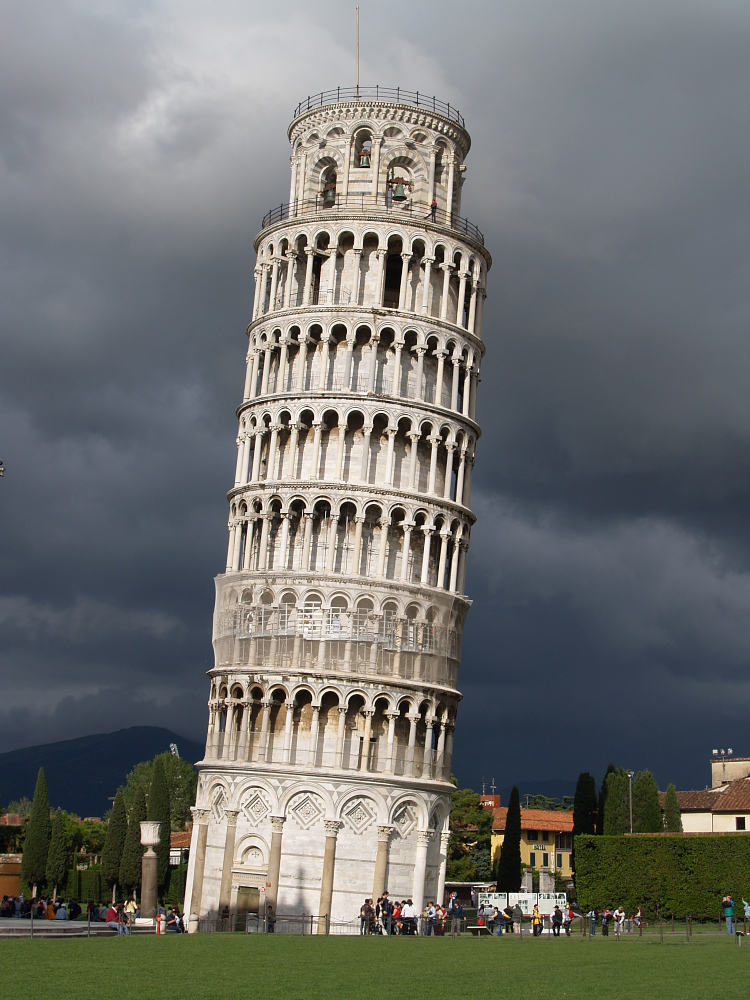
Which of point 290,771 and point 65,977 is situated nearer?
point 65,977

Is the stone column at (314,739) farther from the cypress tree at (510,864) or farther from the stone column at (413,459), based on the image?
the cypress tree at (510,864)

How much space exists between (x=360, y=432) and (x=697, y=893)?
80.5 feet

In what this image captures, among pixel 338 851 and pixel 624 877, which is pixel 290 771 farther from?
pixel 624 877

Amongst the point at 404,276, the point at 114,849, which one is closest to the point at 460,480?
the point at 404,276

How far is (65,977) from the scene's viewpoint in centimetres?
2431

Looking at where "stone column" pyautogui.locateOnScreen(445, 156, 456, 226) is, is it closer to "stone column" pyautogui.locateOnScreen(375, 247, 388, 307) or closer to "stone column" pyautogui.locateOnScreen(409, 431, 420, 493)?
"stone column" pyautogui.locateOnScreen(375, 247, 388, 307)

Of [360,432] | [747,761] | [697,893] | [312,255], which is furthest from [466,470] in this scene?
[747,761]

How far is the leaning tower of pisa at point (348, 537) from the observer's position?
2136 inches

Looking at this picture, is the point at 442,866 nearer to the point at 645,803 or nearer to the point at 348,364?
the point at 348,364

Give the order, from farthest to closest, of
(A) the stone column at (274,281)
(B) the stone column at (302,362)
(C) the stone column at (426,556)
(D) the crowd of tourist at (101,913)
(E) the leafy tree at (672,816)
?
(E) the leafy tree at (672,816), (A) the stone column at (274,281), (B) the stone column at (302,362), (C) the stone column at (426,556), (D) the crowd of tourist at (101,913)

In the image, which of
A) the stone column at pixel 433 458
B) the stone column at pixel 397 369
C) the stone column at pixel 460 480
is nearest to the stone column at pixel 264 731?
the stone column at pixel 433 458

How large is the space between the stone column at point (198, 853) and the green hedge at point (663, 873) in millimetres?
16733

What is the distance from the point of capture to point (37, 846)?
79188mm

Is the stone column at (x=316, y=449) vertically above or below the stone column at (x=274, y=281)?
below
